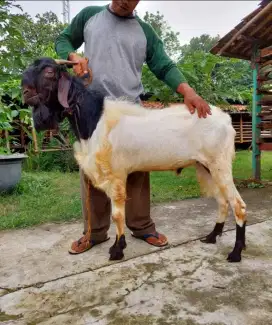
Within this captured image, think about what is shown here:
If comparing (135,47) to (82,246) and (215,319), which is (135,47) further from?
(215,319)

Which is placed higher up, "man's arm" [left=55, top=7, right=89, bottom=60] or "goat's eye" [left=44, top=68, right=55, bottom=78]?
"man's arm" [left=55, top=7, right=89, bottom=60]

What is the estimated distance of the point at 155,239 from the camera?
3.05 m

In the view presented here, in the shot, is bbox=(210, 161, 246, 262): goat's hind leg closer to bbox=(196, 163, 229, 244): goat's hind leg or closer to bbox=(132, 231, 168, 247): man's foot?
bbox=(196, 163, 229, 244): goat's hind leg

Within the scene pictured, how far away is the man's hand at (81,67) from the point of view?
99.4 inches

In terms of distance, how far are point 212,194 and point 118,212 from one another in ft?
3.28

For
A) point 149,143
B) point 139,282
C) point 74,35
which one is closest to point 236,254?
point 139,282

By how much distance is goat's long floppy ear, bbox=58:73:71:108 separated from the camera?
2.46 metres

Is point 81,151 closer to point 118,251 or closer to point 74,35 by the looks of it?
point 118,251

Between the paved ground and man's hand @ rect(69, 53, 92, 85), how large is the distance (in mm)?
1571

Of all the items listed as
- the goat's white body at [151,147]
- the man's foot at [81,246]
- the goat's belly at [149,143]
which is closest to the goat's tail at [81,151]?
the goat's white body at [151,147]

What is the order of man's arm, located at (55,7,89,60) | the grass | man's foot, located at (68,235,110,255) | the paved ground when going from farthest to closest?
the grass < man's foot, located at (68,235,110,255) < man's arm, located at (55,7,89,60) < the paved ground

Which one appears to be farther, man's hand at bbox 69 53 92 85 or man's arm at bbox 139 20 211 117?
man's arm at bbox 139 20 211 117

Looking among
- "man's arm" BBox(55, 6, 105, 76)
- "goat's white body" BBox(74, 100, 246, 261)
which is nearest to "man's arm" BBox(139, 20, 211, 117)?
"goat's white body" BBox(74, 100, 246, 261)

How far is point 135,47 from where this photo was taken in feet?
9.04
